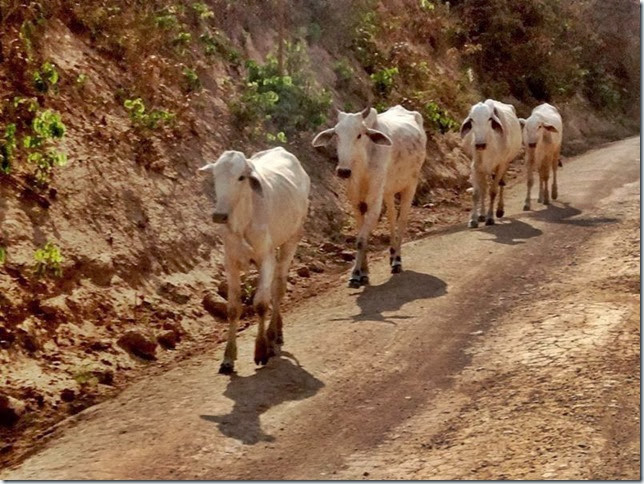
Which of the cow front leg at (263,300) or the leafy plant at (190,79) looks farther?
the leafy plant at (190,79)

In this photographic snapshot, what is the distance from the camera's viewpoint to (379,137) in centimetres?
1084

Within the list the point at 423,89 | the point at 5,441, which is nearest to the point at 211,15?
the point at 423,89

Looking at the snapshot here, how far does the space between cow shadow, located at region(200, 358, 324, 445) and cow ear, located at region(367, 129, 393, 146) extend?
3391mm

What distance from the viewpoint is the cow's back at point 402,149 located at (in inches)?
463

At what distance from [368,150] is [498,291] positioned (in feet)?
7.35

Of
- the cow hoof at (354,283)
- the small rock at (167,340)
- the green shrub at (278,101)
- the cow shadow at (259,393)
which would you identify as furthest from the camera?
the green shrub at (278,101)

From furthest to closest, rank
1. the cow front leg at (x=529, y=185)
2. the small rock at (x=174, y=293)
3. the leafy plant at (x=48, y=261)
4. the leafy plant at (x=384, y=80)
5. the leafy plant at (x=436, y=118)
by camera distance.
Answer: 1. the leafy plant at (x=384, y=80)
2. the leafy plant at (x=436, y=118)
3. the cow front leg at (x=529, y=185)
4. the small rock at (x=174, y=293)
5. the leafy plant at (x=48, y=261)

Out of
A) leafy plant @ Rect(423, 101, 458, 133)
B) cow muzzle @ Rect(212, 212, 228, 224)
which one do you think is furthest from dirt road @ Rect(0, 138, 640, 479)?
leafy plant @ Rect(423, 101, 458, 133)

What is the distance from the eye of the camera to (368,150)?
36.6 feet

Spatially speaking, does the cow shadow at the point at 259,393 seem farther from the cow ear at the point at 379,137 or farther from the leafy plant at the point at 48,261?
the cow ear at the point at 379,137

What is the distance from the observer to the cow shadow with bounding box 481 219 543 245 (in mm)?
12844

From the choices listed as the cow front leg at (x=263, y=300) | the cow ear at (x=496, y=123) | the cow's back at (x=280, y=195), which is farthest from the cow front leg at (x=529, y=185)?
the cow front leg at (x=263, y=300)

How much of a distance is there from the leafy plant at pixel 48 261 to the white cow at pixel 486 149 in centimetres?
705

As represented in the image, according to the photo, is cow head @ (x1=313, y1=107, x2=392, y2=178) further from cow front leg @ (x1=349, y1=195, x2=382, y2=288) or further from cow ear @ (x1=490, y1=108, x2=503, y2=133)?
cow ear @ (x1=490, y1=108, x2=503, y2=133)
